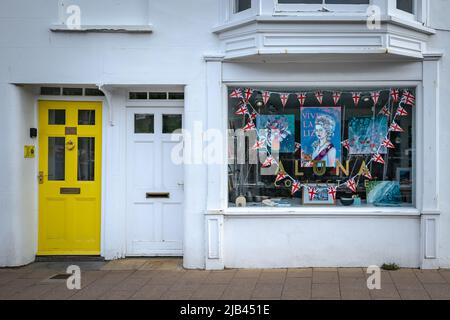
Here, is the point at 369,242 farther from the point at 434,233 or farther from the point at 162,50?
the point at 162,50

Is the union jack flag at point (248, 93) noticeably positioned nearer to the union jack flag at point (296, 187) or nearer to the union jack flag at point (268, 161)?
the union jack flag at point (268, 161)

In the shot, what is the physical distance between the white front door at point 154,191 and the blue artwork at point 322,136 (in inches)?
77.6

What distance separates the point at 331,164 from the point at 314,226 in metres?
0.99

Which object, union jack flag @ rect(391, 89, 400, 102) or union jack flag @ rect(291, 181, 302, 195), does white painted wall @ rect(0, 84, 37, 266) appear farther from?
union jack flag @ rect(391, 89, 400, 102)

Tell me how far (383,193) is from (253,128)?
2176mm

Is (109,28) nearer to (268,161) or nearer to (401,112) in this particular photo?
(268,161)

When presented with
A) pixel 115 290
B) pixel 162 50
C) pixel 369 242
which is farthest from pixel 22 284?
pixel 369 242

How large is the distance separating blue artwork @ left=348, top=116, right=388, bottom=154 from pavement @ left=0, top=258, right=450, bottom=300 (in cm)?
178

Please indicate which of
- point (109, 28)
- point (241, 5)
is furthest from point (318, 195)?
point (109, 28)

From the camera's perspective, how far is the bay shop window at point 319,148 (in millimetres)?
8312

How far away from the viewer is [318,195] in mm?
8398

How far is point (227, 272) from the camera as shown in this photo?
7.97 metres

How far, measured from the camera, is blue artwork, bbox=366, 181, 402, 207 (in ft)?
27.4

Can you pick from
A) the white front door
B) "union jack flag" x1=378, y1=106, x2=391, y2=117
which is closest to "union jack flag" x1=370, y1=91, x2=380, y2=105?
"union jack flag" x1=378, y1=106, x2=391, y2=117
